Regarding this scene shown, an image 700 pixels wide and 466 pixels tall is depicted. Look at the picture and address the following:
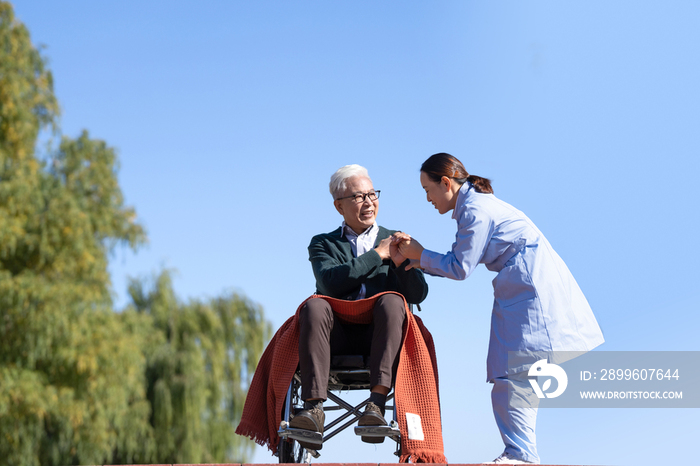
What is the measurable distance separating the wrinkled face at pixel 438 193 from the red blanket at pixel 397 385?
523 millimetres

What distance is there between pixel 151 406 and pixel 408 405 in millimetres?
11809

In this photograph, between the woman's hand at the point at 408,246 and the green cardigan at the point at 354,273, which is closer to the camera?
the woman's hand at the point at 408,246

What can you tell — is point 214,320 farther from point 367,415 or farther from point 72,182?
point 367,415

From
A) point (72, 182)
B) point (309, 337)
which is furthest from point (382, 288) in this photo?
point (72, 182)

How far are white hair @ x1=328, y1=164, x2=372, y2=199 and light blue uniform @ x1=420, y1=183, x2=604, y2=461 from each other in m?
0.87

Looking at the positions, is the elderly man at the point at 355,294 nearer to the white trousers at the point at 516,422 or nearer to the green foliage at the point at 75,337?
the white trousers at the point at 516,422

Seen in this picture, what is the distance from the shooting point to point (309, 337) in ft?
10.9

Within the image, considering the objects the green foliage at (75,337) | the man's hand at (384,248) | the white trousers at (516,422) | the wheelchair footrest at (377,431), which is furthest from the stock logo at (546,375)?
the green foliage at (75,337)

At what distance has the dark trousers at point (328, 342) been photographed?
326cm

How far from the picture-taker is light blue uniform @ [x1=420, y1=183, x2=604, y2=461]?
2996mm

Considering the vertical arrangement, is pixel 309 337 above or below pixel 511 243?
below

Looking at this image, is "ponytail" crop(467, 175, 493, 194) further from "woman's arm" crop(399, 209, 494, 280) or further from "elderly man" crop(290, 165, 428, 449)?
"elderly man" crop(290, 165, 428, 449)

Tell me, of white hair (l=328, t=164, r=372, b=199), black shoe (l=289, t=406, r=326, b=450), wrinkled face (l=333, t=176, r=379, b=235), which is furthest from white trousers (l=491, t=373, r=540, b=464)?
white hair (l=328, t=164, r=372, b=199)

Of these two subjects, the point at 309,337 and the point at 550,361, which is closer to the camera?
the point at 550,361
